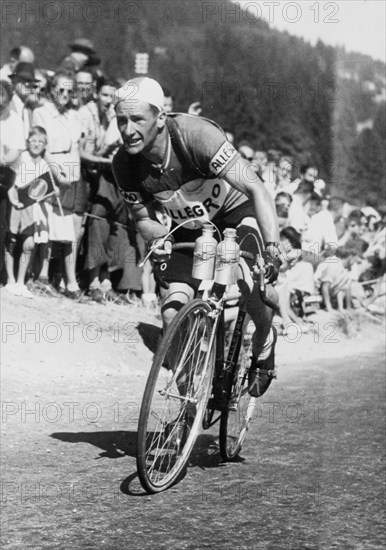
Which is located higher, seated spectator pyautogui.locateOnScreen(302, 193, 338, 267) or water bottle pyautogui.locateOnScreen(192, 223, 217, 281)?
seated spectator pyautogui.locateOnScreen(302, 193, 338, 267)

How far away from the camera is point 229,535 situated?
542 cm

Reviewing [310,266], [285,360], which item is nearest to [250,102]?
[310,266]

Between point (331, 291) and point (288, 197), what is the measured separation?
3159 mm

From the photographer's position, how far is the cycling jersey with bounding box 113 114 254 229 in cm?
506

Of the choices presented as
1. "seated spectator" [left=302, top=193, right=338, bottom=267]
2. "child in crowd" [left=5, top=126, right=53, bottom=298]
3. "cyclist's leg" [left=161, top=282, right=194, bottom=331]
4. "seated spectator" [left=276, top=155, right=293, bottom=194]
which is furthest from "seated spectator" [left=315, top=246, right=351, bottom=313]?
"cyclist's leg" [left=161, top=282, right=194, bottom=331]

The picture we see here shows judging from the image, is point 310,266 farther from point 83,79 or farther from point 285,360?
point 83,79

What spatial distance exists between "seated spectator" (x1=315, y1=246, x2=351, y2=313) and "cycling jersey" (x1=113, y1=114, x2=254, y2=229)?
8259 millimetres

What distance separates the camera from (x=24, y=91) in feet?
32.0

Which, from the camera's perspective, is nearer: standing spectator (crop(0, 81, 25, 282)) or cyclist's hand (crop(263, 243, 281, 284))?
cyclist's hand (crop(263, 243, 281, 284))

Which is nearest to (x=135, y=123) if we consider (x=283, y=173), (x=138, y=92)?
(x=138, y=92)

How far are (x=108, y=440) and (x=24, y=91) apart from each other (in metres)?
3.83

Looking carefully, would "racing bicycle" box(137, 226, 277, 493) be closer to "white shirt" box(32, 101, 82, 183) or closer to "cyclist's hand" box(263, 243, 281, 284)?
"cyclist's hand" box(263, 243, 281, 284)

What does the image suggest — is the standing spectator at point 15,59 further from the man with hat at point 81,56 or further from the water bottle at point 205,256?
the water bottle at point 205,256

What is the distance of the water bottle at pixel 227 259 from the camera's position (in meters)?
5.17
